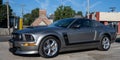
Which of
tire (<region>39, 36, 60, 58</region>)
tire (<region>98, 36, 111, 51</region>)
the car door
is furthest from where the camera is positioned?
tire (<region>98, 36, 111, 51</region>)

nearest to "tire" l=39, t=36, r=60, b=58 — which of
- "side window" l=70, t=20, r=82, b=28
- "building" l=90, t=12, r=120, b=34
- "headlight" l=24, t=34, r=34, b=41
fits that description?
"headlight" l=24, t=34, r=34, b=41

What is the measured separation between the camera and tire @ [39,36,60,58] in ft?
28.6

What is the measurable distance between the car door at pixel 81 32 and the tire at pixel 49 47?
2.07 feet

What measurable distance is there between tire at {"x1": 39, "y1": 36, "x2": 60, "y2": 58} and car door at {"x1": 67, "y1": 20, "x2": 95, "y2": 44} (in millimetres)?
630

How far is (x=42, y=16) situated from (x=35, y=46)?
71.3 metres

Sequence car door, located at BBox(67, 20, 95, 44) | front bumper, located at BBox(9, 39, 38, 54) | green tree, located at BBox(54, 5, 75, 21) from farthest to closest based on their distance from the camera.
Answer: green tree, located at BBox(54, 5, 75, 21)
car door, located at BBox(67, 20, 95, 44)
front bumper, located at BBox(9, 39, 38, 54)

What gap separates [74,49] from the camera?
9.70 metres

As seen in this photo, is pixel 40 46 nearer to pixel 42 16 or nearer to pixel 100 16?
pixel 100 16

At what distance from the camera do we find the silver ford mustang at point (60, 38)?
28.2ft

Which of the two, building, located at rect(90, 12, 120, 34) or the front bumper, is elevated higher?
building, located at rect(90, 12, 120, 34)

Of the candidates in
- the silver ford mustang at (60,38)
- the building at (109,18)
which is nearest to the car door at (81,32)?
the silver ford mustang at (60,38)

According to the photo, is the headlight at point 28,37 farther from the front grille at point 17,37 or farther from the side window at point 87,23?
the side window at point 87,23

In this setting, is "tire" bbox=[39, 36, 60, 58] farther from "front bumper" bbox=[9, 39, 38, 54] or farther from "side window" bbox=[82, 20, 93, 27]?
"side window" bbox=[82, 20, 93, 27]

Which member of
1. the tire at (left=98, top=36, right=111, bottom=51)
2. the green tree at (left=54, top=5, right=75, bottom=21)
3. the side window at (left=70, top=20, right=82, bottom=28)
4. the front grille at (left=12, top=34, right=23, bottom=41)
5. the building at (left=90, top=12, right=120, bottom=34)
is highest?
the green tree at (left=54, top=5, right=75, bottom=21)
